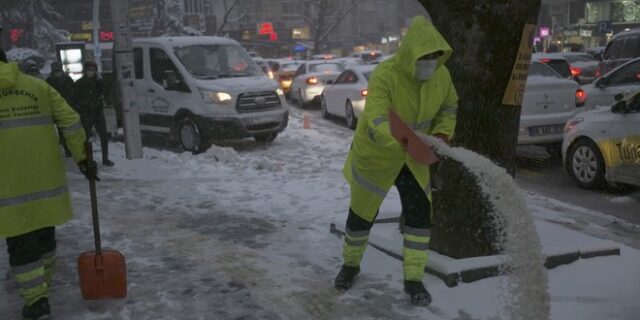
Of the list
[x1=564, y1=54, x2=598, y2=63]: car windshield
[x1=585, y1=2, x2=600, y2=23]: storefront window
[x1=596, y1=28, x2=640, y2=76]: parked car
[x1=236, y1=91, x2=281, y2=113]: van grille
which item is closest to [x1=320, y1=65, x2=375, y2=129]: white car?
[x1=236, y1=91, x2=281, y2=113]: van grille

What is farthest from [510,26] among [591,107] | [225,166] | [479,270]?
[591,107]

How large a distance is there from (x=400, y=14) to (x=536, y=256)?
275ft

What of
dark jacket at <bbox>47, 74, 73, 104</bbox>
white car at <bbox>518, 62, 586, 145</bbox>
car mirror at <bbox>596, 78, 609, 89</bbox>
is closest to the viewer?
white car at <bbox>518, 62, 586, 145</bbox>

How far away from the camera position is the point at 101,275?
451cm

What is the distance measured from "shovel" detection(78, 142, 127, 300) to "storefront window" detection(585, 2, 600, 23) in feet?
185

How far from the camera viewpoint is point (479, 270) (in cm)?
A: 464

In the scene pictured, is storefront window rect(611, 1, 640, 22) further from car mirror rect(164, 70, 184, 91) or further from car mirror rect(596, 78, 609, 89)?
car mirror rect(164, 70, 184, 91)

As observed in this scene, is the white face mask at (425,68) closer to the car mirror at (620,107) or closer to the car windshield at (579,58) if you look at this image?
the car mirror at (620,107)

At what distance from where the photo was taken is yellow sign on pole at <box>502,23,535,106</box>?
188 inches

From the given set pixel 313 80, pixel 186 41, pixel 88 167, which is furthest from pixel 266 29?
pixel 88 167

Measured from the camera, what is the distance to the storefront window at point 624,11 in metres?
50.6

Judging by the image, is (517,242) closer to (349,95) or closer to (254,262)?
(254,262)

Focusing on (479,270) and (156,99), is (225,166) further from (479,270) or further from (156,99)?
(479,270)

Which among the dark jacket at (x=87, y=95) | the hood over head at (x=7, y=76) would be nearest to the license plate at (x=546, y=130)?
the dark jacket at (x=87, y=95)
